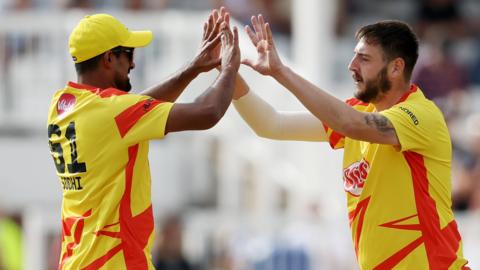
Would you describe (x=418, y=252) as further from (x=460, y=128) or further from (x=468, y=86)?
(x=468, y=86)

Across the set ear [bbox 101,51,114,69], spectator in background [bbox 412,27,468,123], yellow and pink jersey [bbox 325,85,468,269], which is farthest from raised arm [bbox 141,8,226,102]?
spectator in background [bbox 412,27,468,123]

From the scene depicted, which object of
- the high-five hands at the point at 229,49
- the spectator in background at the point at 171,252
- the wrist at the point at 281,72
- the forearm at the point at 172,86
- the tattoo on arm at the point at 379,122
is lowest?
the spectator in background at the point at 171,252

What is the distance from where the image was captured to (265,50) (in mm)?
7539

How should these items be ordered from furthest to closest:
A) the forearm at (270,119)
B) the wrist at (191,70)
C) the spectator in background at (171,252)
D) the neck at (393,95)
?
1. the spectator in background at (171,252)
2. the forearm at (270,119)
3. the wrist at (191,70)
4. the neck at (393,95)

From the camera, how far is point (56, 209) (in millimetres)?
16109

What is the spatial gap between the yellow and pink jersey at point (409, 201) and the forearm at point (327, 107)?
0.67 ft

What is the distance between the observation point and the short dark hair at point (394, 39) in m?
7.57

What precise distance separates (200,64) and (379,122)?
41.9 inches

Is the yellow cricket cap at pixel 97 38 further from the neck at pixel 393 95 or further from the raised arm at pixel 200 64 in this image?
the neck at pixel 393 95

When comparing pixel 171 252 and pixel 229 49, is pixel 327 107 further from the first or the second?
pixel 171 252

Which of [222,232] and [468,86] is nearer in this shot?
[222,232]

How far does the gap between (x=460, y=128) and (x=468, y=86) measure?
72.5 inches

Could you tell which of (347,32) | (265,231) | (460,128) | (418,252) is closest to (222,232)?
(265,231)

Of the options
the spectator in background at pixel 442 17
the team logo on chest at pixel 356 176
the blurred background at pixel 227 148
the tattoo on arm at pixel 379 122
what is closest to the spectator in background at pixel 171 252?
the blurred background at pixel 227 148
